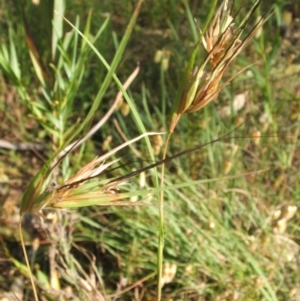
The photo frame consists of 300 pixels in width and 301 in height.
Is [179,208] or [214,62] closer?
[214,62]

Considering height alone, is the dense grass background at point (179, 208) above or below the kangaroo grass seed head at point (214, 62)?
below

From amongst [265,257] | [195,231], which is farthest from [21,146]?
[265,257]

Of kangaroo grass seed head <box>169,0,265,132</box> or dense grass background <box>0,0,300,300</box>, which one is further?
dense grass background <box>0,0,300,300</box>

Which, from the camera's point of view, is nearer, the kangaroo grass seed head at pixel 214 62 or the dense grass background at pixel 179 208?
the kangaroo grass seed head at pixel 214 62

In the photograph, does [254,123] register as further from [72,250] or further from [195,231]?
[72,250]

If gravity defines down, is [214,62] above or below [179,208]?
above

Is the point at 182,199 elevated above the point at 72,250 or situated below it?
above

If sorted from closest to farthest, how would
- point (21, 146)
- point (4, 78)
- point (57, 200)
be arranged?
point (57, 200) < point (21, 146) < point (4, 78)

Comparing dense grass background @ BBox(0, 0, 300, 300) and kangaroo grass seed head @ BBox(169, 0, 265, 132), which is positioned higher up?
kangaroo grass seed head @ BBox(169, 0, 265, 132)
